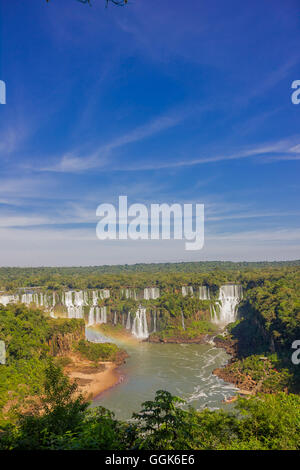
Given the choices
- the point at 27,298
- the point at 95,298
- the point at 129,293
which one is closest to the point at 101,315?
the point at 95,298

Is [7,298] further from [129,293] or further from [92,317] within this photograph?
[129,293]

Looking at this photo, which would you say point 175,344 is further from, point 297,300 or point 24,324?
point 24,324

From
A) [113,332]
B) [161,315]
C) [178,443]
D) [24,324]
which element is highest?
[178,443]

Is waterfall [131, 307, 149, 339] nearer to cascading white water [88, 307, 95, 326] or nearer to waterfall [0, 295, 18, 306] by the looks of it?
cascading white water [88, 307, 95, 326]

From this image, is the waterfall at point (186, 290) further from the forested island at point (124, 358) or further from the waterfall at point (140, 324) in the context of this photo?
the waterfall at point (140, 324)

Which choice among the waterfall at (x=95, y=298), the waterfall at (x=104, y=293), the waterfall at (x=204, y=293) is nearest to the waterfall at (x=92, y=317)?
the waterfall at (x=95, y=298)

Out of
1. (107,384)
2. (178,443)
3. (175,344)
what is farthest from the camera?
(175,344)
